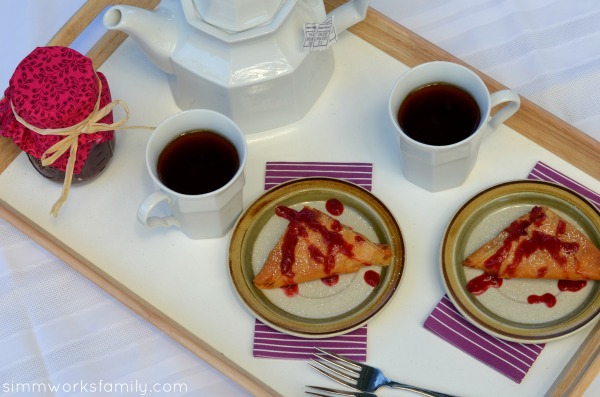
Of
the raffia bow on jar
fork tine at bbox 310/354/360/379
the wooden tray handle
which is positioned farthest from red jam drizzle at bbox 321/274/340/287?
the wooden tray handle

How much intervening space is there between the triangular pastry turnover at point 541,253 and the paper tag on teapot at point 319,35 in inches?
13.1

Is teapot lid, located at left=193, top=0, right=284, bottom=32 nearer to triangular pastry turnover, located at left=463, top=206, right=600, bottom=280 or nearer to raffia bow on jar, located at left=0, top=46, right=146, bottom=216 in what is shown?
raffia bow on jar, located at left=0, top=46, right=146, bottom=216

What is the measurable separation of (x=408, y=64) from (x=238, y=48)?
29cm

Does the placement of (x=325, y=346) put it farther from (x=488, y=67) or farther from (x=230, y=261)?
(x=488, y=67)

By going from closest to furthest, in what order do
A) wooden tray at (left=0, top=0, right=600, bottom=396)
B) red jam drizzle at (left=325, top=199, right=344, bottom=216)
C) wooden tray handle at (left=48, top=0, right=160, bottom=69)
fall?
wooden tray at (left=0, top=0, right=600, bottom=396) → red jam drizzle at (left=325, top=199, right=344, bottom=216) → wooden tray handle at (left=48, top=0, right=160, bottom=69)

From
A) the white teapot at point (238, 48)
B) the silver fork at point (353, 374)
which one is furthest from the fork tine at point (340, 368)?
the white teapot at point (238, 48)

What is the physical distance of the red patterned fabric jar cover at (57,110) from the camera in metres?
1.14

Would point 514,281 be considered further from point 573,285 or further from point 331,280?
point 331,280

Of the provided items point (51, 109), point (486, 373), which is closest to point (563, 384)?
point (486, 373)

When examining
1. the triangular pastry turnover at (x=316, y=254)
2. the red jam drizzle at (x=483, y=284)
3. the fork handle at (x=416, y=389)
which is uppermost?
the triangular pastry turnover at (x=316, y=254)

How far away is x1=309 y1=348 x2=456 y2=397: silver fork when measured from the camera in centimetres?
112

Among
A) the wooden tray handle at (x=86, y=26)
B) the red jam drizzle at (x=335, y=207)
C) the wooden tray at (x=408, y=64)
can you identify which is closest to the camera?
the wooden tray at (x=408, y=64)

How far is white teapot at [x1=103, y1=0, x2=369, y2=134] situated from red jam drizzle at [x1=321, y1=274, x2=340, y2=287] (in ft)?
0.79

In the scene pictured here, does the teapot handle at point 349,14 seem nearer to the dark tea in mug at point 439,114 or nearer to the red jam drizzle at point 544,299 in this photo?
the dark tea in mug at point 439,114
